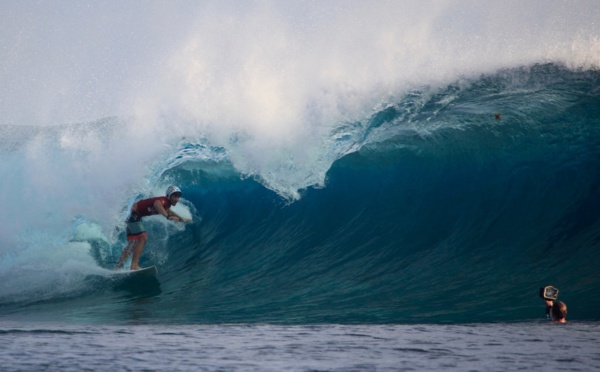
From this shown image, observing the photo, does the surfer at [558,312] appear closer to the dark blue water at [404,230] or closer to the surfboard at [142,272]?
the dark blue water at [404,230]

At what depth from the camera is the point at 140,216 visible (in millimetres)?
8758

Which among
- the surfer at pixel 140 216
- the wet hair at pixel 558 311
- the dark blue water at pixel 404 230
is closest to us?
the wet hair at pixel 558 311

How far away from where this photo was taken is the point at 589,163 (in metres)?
8.61

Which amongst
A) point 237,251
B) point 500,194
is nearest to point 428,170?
point 500,194

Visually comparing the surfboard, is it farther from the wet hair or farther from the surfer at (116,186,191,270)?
the wet hair

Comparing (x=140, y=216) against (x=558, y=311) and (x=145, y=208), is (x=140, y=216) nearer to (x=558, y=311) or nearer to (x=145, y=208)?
(x=145, y=208)

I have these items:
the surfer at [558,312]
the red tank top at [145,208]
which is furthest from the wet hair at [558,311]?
the red tank top at [145,208]

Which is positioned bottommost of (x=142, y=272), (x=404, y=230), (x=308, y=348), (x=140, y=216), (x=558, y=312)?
(x=308, y=348)

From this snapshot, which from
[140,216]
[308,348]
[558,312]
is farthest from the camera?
[140,216]

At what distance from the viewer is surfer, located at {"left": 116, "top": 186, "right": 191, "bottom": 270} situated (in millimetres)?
8594

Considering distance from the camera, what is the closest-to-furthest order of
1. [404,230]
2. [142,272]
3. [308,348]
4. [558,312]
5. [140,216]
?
1. [308,348]
2. [558,312]
3. [142,272]
4. [404,230]
5. [140,216]

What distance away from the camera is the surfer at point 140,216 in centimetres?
859

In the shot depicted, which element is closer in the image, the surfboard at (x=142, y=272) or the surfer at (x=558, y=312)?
the surfer at (x=558, y=312)

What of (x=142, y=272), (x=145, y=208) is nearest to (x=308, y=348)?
(x=142, y=272)
